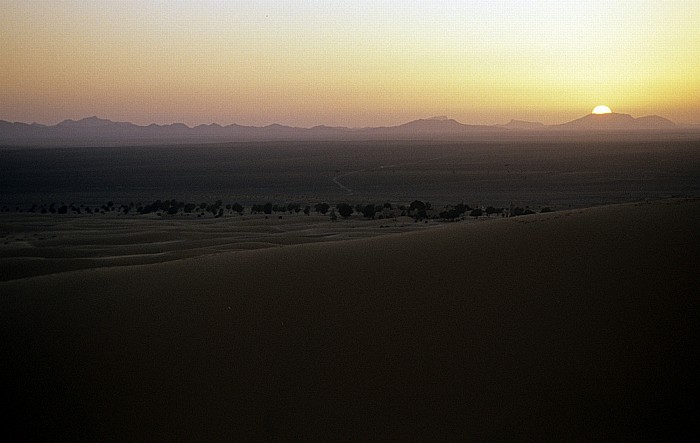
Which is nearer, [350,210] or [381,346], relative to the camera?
[381,346]

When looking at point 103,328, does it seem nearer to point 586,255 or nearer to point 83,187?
point 586,255

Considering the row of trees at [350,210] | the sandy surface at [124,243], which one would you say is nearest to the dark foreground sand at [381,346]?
the sandy surface at [124,243]

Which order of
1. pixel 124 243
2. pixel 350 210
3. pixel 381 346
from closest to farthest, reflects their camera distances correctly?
pixel 381 346, pixel 124 243, pixel 350 210

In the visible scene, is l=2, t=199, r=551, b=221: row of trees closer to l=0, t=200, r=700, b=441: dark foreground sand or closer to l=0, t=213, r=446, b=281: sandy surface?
l=0, t=213, r=446, b=281: sandy surface

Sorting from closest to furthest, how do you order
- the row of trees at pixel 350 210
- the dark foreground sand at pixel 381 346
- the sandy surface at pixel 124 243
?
the dark foreground sand at pixel 381 346 < the sandy surface at pixel 124 243 < the row of trees at pixel 350 210

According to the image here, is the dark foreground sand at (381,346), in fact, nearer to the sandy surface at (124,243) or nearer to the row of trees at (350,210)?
the sandy surface at (124,243)

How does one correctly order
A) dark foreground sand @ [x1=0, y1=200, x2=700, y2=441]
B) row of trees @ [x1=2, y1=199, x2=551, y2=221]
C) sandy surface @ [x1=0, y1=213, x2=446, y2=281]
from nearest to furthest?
dark foreground sand @ [x1=0, y1=200, x2=700, y2=441]
sandy surface @ [x1=0, y1=213, x2=446, y2=281]
row of trees @ [x1=2, y1=199, x2=551, y2=221]

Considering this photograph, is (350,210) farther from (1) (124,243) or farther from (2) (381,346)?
(2) (381,346)

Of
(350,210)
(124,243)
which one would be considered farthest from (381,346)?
(350,210)

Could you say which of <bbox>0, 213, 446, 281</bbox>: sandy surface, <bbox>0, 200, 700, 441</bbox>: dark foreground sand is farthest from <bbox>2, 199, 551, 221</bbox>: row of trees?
<bbox>0, 200, 700, 441</bbox>: dark foreground sand
